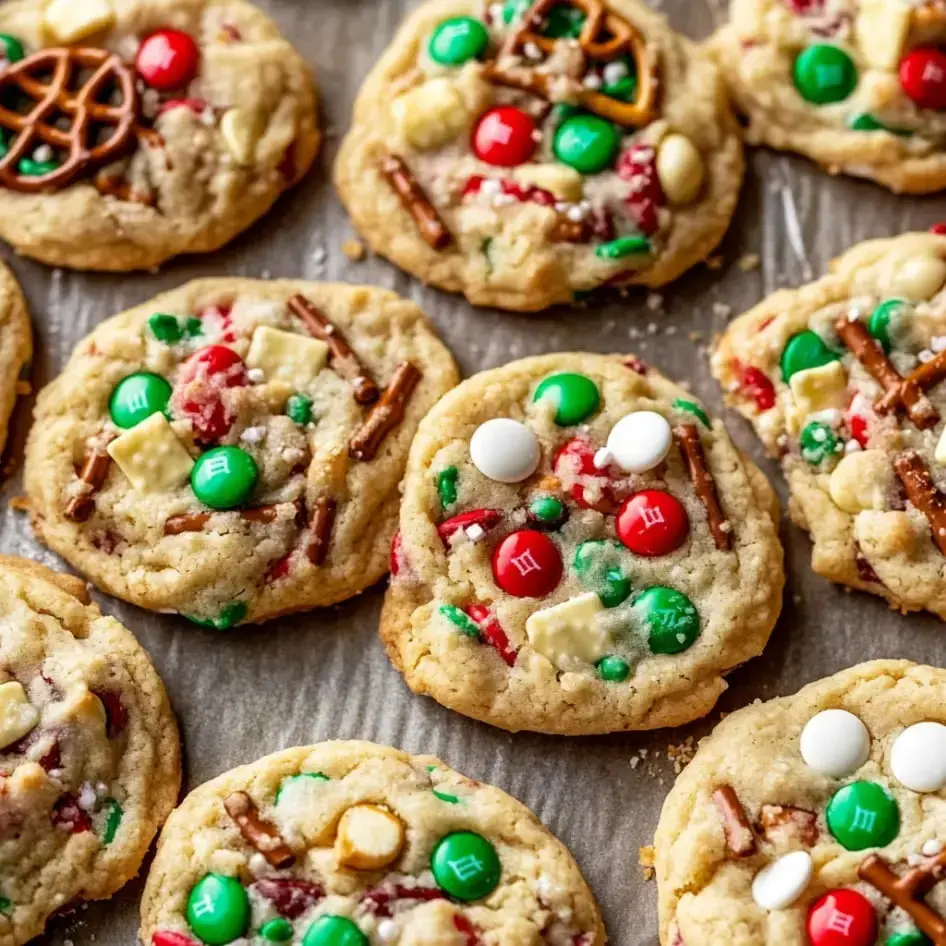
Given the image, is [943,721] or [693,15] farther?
[693,15]

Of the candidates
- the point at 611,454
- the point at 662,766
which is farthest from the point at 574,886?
the point at 611,454

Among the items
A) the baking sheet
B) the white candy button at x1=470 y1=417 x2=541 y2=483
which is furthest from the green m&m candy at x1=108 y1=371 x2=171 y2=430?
the white candy button at x1=470 y1=417 x2=541 y2=483

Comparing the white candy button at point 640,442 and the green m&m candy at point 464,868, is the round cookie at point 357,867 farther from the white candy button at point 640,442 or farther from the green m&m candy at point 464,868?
the white candy button at point 640,442

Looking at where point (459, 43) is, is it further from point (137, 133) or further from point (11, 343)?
point (11, 343)

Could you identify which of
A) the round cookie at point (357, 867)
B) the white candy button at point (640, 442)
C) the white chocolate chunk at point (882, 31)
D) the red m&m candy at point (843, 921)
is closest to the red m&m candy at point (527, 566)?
the white candy button at point (640, 442)

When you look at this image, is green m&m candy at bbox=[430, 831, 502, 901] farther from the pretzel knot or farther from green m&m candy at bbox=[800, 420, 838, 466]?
the pretzel knot

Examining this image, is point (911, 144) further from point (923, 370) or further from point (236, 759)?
point (236, 759)

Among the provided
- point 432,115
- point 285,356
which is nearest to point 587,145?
point 432,115
